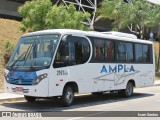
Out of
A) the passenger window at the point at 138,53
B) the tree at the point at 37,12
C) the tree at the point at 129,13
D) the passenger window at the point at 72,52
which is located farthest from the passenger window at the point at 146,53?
the tree at the point at 129,13

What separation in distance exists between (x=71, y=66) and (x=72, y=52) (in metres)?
0.55

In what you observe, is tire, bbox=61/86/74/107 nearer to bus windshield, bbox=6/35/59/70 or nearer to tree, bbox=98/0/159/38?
bus windshield, bbox=6/35/59/70

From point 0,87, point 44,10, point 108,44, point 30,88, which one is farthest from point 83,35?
point 44,10

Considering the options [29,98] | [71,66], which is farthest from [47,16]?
[71,66]

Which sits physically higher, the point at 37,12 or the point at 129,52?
the point at 37,12

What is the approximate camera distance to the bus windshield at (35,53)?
1389 cm

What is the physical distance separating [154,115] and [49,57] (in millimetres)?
4259

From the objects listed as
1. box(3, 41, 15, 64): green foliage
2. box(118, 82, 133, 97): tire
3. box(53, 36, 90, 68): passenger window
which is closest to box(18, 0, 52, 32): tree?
box(3, 41, 15, 64): green foliage

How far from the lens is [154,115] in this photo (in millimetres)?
12633

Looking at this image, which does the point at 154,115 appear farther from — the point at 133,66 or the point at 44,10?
the point at 44,10

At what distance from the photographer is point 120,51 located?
18.2m

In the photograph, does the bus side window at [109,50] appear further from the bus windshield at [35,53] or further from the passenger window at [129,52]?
the bus windshield at [35,53]

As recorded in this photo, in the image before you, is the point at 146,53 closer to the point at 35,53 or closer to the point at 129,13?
the point at 35,53

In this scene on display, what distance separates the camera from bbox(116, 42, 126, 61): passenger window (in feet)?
59.1
